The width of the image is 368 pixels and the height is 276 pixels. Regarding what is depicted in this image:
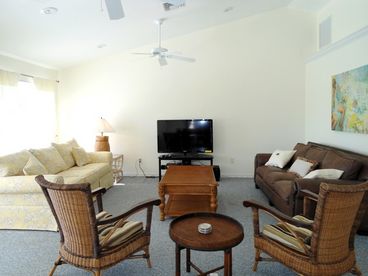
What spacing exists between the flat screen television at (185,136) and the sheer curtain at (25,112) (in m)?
2.31

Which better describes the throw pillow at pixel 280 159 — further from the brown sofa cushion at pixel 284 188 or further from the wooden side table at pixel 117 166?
the wooden side table at pixel 117 166

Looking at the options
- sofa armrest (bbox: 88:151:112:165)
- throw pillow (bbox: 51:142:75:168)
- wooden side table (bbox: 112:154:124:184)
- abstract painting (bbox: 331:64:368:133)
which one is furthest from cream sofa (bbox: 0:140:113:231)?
abstract painting (bbox: 331:64:368:133)

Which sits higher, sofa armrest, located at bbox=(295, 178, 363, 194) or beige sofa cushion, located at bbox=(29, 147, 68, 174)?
beige sofa cushion, located at bbox=(29, 147, 68, 174)

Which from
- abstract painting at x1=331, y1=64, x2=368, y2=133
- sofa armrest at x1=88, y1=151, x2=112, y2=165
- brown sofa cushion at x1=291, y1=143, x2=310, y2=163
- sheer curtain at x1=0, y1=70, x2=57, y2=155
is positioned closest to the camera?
abstract painting at x1=331, y1=64, x2=368, y2=133

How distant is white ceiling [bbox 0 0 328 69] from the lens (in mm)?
3490

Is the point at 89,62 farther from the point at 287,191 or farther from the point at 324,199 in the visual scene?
the point at 324,199

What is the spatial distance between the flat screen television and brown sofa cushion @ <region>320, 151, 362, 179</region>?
2508 mm

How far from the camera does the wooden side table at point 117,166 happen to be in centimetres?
595

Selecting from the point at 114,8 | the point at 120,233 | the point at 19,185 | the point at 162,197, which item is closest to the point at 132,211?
the point at 120,233

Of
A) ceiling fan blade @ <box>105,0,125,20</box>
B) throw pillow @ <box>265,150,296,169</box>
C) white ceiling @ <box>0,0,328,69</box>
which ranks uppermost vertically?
white ceiling @ <box>0,0,328,69</box>

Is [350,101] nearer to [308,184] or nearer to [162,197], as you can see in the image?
[308,184]

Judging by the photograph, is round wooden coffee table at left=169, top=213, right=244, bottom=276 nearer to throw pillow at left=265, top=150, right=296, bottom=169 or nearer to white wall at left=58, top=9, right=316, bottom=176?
throw pillow at left=265, top=150, right=296, bottom=169

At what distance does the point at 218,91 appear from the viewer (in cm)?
607

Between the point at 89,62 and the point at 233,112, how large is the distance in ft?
11.0
